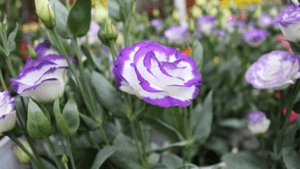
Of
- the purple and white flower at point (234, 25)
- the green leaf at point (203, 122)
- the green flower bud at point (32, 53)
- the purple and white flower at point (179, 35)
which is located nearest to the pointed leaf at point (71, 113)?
the green flower bud at point (32, 53)

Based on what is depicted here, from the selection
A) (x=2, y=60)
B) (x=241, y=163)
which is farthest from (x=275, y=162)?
(x=2, y=60)

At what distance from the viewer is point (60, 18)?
0.25m

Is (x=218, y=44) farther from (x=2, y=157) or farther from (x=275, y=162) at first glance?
(x=2, y=157)

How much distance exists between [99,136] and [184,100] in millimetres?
206

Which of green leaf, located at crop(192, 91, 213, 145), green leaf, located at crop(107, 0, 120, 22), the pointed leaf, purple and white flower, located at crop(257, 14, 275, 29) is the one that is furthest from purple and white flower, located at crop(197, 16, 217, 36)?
the pointed leaf

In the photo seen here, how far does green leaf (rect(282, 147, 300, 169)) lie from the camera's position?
1.01 feet

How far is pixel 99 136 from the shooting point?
355 mm

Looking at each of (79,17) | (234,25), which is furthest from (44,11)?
(234,25)

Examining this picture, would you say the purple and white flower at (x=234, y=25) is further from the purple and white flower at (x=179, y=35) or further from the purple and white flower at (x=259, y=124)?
the purple and white flower at (x=259, y=124)

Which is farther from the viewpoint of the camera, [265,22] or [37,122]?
[265,22]

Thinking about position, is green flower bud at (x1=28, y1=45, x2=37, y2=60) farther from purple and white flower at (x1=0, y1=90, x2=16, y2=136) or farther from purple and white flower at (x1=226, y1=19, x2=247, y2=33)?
purple and white flower at (x1=226, y1=19, x2=247, y2=33)

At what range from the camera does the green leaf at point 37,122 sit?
0.68 ft

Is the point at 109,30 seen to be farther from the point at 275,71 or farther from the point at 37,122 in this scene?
the point at 275,71

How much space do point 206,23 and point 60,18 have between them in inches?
18.9
